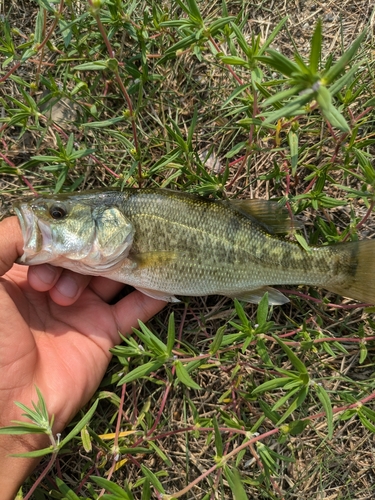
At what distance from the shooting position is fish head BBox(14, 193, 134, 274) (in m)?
2.96

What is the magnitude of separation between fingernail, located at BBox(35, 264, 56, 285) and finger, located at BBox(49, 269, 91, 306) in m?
0.09

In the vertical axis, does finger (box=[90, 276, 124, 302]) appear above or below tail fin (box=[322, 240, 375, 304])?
below

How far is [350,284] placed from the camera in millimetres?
3186

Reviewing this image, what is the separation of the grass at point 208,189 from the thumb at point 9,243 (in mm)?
553

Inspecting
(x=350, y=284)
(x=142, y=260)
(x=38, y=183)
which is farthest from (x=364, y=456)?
(x=38, y=183)

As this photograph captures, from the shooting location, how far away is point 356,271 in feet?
10.4

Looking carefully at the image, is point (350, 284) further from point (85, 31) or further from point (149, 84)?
point (85, 31)

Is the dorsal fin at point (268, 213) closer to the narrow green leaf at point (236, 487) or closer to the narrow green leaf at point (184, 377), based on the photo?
the narrow green leaf at point (184, 377)

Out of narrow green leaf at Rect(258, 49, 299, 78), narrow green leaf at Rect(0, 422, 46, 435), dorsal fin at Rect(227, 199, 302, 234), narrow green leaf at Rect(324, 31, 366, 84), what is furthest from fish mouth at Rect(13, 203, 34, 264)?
narrow green leaf at Rect(324, 31, 366, 84)

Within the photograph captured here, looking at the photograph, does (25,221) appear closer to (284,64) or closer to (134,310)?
(134,310)

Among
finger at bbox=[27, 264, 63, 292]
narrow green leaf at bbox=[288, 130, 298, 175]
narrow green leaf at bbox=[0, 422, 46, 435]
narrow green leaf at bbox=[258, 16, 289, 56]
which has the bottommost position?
narrow green leaf at bbox=[0, 422, 46, 435]

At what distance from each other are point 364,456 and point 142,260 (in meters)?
2.59

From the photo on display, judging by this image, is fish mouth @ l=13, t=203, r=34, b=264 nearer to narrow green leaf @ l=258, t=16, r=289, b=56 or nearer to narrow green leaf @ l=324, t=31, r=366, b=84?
narrow green leaf @ l=258, t=16, r=289, b=56

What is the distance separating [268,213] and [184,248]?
769 mm
